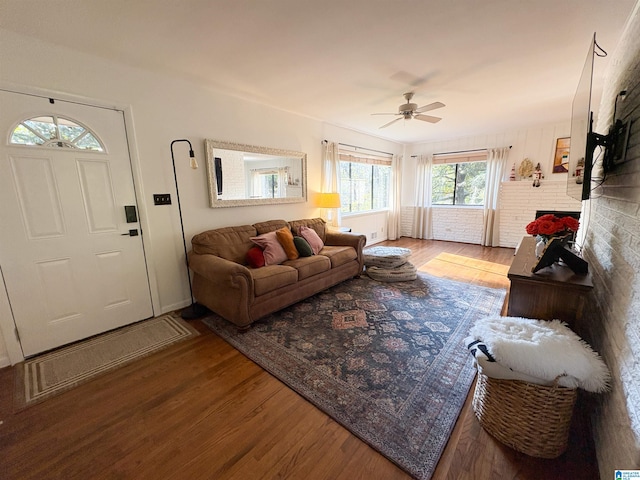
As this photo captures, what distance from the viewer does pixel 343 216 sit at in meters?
5.23

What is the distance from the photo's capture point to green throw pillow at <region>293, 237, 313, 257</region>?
10.7 feet

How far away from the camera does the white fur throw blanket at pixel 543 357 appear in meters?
1.19

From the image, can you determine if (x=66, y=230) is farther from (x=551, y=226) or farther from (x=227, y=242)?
(x=551, y=226)

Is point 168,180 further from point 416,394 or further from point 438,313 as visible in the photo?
point 438,313

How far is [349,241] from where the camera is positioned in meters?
3.79

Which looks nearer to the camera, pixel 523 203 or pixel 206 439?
pixel 206 439

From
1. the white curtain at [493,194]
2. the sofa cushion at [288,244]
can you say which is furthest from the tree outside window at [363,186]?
the sofa cushion at [288,244]

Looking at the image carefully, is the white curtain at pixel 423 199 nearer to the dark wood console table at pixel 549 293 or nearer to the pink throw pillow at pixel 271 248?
the pink throw pillow at pixel 271 248

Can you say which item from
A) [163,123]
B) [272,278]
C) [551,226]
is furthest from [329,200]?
[551,226]

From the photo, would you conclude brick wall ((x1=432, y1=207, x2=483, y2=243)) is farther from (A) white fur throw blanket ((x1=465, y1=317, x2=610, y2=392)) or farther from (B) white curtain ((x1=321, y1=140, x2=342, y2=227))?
(A) white fur throw blanket ((x1=465, y1=317, x2=610, y2=392))

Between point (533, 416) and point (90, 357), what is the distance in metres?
3.01

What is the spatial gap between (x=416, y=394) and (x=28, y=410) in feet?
7.95

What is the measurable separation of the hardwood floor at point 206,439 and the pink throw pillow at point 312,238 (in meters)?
1.84

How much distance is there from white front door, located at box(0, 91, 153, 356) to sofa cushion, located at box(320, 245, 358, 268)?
2.04 meters
